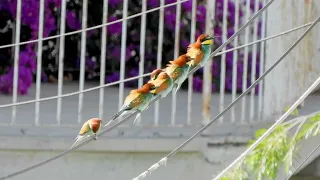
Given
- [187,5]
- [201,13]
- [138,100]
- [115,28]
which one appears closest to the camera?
[138,100]

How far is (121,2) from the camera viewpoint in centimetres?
750

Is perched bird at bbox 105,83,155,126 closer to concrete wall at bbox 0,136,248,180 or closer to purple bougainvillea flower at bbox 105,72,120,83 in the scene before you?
concrete wall at bbox 0,136,248,180

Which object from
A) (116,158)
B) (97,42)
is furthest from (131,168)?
(97,42)

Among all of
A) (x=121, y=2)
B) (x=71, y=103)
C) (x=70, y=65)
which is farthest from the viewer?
(x=70, y=65)

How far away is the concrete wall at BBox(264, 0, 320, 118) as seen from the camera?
217 inches

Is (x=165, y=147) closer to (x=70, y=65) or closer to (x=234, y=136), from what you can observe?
(x=234, y=136)

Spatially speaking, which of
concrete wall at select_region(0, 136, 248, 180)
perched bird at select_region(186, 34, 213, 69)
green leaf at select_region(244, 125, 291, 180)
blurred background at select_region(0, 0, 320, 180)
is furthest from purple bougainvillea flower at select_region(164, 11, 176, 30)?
perched bird at select_region(186, 34, 213, 69)

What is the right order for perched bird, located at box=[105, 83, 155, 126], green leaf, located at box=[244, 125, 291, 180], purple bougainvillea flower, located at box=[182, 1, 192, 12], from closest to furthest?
perched bird, located at box=[105, 83, 155, 126] → green leaf, located at box=[244, 125, 291, 180] → purple bougainvillea flower, located at box=[182, 1, 192, 12]

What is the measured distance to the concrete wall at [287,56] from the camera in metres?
5.50

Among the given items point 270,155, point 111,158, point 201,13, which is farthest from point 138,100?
point 201,13

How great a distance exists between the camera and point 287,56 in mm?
5480

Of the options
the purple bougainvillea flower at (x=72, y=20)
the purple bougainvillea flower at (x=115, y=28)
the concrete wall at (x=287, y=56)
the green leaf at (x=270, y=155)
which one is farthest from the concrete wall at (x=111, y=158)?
the purple bougainvillea flower at (x=72, y=20)

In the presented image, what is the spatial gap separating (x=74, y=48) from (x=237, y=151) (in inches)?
111

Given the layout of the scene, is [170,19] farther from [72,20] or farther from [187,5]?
[72,20]
